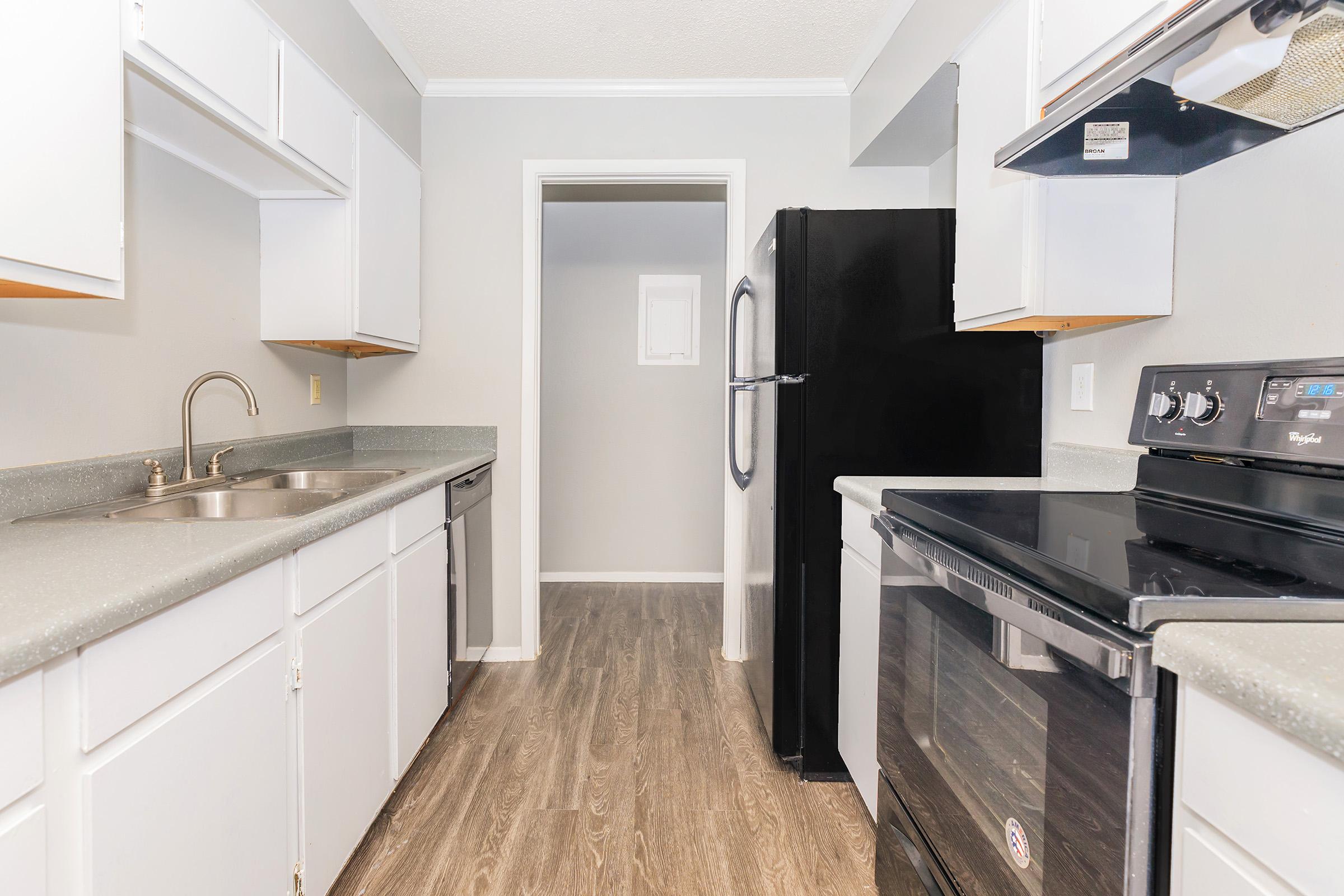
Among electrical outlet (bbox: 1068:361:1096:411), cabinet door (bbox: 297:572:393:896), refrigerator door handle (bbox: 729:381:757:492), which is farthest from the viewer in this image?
refrigerator door handle (bbox: 729:381:757:492)

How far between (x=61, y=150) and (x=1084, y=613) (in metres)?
1.59

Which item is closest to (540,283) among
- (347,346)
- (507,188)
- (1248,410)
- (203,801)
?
(507,188)

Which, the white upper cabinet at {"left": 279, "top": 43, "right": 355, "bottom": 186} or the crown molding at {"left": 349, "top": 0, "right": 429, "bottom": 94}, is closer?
the white upper cabinet at {"left": 279, "top": 43, "right": 355, "bottom": 186}

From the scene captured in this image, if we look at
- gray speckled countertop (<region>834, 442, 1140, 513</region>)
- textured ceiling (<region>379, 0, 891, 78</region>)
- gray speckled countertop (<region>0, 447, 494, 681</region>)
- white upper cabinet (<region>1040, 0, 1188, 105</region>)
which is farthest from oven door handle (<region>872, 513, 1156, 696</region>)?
textured ceiling (<region>379, 0, 891, 78</region>)

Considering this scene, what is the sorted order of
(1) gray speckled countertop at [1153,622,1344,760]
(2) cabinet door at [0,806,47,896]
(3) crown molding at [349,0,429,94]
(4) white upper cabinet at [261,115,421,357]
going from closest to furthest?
1. (1) gray speckled countertop at [1153,622,1344,760]
2. (2) cabinet door at [0,806,47,896]
3. (4) white upper cabinet at [261,115,421,357]
4. (3) crown molding at [349,0,429,94]

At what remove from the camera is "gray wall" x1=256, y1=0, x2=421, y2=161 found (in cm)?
189

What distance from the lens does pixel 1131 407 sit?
156 cm

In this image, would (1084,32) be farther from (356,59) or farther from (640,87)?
(356,59)

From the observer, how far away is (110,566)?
942 mm

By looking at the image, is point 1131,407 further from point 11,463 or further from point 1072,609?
point 11,463

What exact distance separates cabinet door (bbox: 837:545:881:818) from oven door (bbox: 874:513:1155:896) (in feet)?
0.66

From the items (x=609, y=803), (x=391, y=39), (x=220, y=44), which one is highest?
(x=391, y=39)

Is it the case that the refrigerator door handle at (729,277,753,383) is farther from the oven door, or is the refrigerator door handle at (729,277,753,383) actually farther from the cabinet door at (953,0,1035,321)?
the oven door

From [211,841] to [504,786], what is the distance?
1041mm
